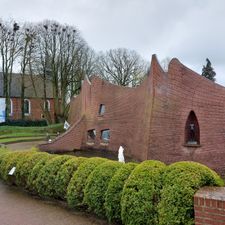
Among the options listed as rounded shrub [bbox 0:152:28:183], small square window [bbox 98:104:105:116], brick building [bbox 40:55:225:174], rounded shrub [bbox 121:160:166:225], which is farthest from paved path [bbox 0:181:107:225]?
small square window [bbox 98:104:105:116]

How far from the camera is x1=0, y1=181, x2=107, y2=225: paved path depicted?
6438 millimetres

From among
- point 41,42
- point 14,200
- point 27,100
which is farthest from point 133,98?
point 27,100

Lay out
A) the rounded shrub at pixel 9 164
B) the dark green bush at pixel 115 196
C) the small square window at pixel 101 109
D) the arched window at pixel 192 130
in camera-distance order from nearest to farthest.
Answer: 1. the dark green bush at pixel 115 196
2. the rounded shrub at pixel 9 164
3. the arched window at pixel 192 130
4. the small square window at pixel 101 109

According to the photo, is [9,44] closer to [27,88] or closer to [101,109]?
[27,88]

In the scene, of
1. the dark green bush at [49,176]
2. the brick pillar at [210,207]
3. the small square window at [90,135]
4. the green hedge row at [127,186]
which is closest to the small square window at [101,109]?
the small square window at [90,135]

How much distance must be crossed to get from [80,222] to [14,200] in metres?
2.54

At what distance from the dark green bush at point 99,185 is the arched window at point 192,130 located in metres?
9.48

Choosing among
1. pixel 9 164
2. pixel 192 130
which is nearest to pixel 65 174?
pixel 9 164

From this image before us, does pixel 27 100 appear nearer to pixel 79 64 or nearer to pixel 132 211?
pixel 79 64

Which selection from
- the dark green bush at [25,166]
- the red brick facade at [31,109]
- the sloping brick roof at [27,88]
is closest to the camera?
the dark green bush at [25,166]

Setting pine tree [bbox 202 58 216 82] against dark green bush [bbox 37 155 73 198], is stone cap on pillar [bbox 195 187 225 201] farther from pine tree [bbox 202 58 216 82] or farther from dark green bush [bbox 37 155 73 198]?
pine tree [bbox 202 58 216 82]

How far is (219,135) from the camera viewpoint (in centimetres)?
1484

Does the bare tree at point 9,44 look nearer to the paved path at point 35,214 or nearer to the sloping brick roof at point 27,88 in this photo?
the sloping brick roof at point 27,88

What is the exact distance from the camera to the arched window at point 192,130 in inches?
607
